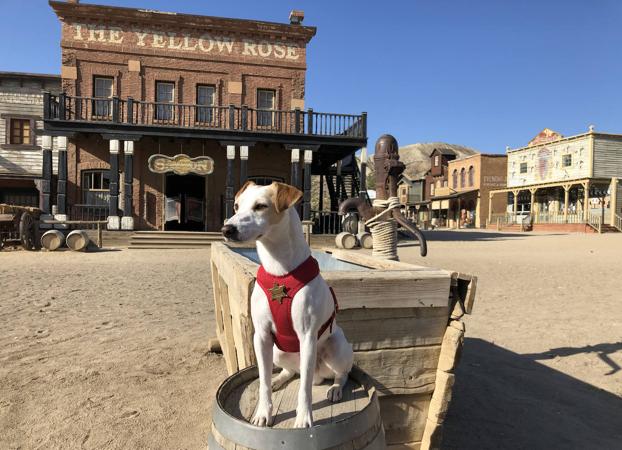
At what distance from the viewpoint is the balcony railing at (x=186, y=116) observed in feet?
49.1

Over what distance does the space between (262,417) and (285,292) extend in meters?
0.45

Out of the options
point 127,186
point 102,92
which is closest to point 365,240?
point 127,186

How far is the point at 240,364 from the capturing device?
237 centimetres

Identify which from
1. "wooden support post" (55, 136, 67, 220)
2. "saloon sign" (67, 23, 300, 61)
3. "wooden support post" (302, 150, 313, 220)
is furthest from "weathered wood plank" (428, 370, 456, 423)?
"saloon sign" (67, 23, 300, 61)

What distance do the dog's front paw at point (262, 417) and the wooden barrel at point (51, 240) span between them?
44.8ft

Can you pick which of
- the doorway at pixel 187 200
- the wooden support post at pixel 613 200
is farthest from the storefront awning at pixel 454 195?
the doorway at pixel 187 200

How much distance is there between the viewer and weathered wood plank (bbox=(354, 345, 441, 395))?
7.37 feet

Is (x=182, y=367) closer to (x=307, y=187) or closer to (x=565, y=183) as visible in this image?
(x=307, y=187)

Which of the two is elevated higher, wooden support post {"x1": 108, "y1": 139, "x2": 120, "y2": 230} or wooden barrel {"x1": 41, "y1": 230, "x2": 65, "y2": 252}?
wooden support post {"x1": 108, "y1": 139, "x2": 120, "y2": 230}

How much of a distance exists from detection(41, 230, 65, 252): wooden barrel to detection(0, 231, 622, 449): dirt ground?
5.48 meters

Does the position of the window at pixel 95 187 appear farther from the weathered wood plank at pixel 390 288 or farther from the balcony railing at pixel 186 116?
the weathered wood plank at pixel 390 288

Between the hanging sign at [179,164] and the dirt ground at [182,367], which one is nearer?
the dirt ground at [182,367]

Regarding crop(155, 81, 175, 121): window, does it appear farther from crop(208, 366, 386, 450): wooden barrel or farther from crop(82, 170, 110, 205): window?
crop(208, 366, 386, 450): wooden barrel

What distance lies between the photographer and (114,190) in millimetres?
14492
